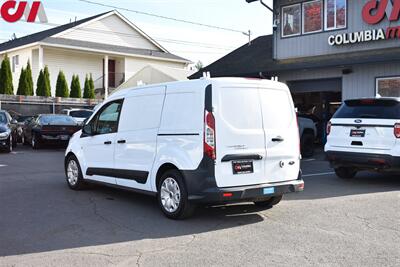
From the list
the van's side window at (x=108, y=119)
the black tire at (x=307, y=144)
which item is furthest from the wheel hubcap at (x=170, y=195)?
the black tire at (x=307, y=144)

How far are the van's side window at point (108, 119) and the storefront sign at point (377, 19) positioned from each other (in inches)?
447

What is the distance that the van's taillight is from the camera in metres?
6.57

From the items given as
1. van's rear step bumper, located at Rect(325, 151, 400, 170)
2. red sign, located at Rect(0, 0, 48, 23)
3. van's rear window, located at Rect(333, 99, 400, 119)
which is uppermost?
red sign, located at Rect(0, 0, 48, 23)

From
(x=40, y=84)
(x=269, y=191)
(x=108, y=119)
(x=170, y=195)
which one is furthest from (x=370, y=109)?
(x=40, y=84)

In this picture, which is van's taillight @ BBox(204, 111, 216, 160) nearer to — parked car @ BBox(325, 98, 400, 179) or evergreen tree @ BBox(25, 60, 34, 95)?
parked car @ BBox(325, 98, 400, 179)

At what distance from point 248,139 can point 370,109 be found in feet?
15.4

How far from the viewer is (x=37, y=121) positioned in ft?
63.8

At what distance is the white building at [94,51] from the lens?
1419 inches

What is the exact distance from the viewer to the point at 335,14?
18094mm

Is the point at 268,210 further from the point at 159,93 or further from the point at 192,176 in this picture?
the point at 159,93

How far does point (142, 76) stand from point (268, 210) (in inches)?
590

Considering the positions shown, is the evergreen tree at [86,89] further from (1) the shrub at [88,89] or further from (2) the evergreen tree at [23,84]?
(2) the evergreen tree at [23,84]

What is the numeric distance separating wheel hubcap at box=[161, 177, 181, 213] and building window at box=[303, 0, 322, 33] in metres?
13.3

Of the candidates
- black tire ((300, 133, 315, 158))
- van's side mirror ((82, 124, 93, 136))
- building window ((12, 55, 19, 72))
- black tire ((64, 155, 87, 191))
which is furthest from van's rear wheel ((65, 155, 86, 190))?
building window ((12, 55, 19, 72))
